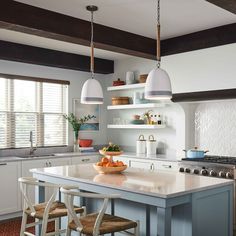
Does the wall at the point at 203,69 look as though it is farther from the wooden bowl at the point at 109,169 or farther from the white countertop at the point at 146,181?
the wooden bowl at the point at 109,169

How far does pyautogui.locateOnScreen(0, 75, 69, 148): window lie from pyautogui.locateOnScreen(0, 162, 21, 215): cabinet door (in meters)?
0.66

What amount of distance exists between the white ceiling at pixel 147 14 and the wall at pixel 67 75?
884mm

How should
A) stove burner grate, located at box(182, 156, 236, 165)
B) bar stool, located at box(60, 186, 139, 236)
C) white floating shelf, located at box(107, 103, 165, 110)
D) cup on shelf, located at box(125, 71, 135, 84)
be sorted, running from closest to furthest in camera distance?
1. bar stool, located at box(60, 186, 139, 236)
2. stove burner grate, located at box(182, 156, 236, 165)
3. white floating shelf, located at box(107, 103, 165, 110)
4. cup on shelf, located at box(125, 71, 135, 84)

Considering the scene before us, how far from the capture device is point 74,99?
22.6 ft

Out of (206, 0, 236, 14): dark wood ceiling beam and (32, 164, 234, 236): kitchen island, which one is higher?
(206, 0, 236, 14): dark wood ceiling beam

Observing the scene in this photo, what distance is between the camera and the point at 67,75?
678 cm

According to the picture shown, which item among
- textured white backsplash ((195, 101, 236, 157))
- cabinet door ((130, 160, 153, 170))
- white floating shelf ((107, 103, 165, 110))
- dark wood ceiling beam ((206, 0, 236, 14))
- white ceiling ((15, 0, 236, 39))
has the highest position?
white ceiling ((15, 0, 236, 39))

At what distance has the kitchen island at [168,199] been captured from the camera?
278cm

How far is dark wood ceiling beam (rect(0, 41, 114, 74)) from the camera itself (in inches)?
217

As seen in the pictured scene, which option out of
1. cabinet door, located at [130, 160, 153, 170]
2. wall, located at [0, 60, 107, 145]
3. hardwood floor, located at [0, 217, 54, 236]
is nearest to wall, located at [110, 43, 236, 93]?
cabinet door, located at [130, 160, 153, 170]

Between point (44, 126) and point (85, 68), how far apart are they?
53.3 inches

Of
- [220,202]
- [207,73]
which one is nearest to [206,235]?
[220,202]

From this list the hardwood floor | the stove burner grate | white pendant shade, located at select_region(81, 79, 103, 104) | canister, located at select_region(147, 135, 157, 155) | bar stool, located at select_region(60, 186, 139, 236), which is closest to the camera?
bar stool, located at select_region(60, 186, 139, 236)

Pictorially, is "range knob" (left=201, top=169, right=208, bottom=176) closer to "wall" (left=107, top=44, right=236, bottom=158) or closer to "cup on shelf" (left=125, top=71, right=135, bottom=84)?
"wall" (left=107, top=44, right=236, bottom=158)
